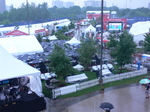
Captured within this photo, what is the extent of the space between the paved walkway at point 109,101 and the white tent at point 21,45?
1066 cm

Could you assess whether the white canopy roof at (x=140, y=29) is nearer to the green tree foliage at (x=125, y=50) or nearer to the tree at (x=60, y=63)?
the green tree foliage at (x=125, y=50)

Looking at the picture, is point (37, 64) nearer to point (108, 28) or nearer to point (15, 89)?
point (15, 89)

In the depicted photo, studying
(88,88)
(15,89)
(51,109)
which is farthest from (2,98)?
(88,88)

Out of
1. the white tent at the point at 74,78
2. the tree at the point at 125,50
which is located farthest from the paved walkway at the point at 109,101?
the tree at the point at 125,50

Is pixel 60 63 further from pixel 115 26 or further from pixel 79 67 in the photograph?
pixel 115 26

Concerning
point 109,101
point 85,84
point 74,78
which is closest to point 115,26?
point 74,78

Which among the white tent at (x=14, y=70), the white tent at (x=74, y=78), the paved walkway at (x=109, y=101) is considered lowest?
the paved walkway at (x=109, y=101)

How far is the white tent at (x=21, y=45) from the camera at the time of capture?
20.1m

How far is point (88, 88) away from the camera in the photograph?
41.5ft

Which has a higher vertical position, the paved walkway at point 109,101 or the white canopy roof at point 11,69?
the white canopy roof at point 11,69

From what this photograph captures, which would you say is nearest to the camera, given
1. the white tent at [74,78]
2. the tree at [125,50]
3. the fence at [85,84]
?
the fence at [85,84]

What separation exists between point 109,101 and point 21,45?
44.5ft

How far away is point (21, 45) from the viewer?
21062 millimetres

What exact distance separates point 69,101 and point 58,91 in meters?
A: 1.04
